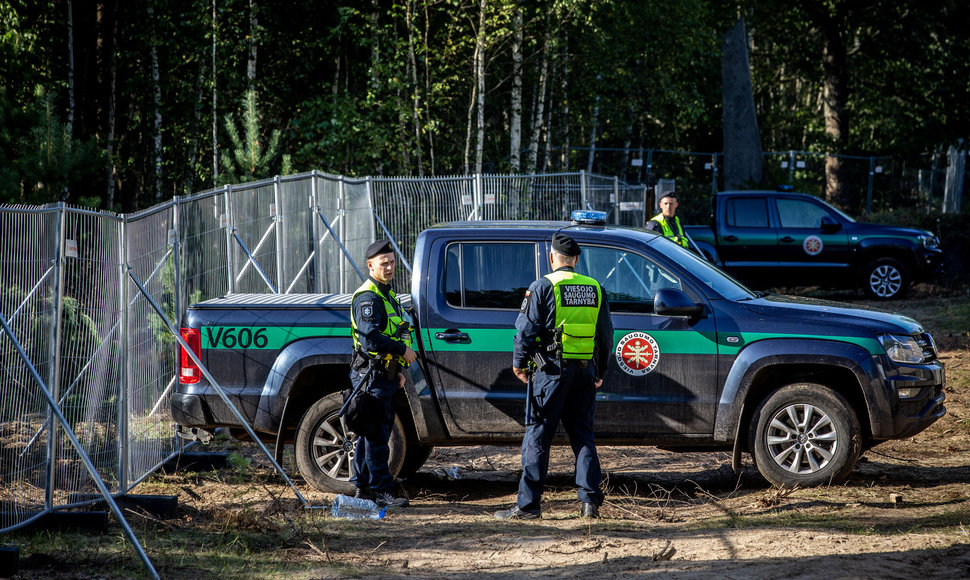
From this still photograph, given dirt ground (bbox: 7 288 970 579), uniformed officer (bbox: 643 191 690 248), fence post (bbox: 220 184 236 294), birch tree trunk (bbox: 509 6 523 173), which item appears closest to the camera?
dirt ground (bbox: 7 288 970 579)

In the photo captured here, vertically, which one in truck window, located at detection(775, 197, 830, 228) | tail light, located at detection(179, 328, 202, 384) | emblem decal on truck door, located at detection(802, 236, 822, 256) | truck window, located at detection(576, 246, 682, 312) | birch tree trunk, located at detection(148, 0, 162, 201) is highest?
birch tree trunk, located at detection(148, 0, 162, 201)

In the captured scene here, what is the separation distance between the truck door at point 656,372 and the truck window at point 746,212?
10780 mm

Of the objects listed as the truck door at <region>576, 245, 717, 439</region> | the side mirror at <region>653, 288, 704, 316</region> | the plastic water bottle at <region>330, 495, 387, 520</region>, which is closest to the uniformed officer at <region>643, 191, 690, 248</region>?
the truck door at <region>576, 245, 717, 439</region>

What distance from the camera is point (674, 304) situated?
6594 millimetres

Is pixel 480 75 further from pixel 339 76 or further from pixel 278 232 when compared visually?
pixel 278 232

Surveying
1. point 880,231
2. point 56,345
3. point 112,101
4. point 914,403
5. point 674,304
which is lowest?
point 914,403

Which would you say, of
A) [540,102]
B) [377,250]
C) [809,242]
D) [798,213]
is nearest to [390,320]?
[377,250]

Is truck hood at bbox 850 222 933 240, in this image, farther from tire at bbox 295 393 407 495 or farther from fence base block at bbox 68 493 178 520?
fence base block at bbox 68 493 178 520

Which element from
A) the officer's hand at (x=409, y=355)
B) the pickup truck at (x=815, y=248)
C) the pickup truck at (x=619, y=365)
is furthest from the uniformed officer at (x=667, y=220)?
the pickup truck at (x=815, y=248)

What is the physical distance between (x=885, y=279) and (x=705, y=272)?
1113 centimetres

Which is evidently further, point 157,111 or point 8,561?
point 157,111

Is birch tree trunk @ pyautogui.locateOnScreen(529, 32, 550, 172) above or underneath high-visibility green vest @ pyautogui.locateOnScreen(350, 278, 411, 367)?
above

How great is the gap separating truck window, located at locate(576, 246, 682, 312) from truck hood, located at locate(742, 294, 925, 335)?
640 mm

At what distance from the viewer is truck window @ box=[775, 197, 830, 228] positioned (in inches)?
669
